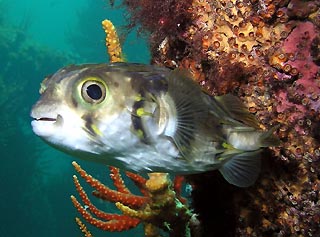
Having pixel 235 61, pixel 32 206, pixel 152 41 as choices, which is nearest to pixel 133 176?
pixel 152 41

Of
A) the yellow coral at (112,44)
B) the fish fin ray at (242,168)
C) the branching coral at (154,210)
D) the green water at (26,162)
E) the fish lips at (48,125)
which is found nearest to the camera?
the fish lips at (48,125)

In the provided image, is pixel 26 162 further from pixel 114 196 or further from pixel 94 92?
pixel 94 92

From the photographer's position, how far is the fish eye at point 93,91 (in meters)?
1.45

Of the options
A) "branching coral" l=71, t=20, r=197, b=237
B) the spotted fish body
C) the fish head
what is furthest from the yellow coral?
the fish head

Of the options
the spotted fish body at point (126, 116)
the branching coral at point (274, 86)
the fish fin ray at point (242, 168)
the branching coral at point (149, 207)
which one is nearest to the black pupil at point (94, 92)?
the spotted fish body at point (126, 116)

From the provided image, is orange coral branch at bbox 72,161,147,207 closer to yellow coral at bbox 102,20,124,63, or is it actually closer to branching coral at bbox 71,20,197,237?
branching coral at bbox 71,20,197,237

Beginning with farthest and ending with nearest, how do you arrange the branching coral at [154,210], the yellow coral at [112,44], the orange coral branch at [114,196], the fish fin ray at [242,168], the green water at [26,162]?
the green water at [26,162]
the orange coral branch at [114,196]
the yellow coral at [112,44]
the branching coral at [154,210]
the fish fin ray at [242,168]

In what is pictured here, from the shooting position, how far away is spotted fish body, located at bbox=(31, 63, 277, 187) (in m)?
1.45

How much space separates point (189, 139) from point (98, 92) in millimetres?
462

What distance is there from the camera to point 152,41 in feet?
10.2

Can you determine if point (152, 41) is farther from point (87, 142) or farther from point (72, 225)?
point (72, 225)

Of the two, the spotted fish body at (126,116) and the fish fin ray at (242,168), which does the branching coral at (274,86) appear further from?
the spotted fish body at (126,116)

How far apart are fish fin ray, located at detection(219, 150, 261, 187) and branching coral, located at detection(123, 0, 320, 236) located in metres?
0.46

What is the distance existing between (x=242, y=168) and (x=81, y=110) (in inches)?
36.4
